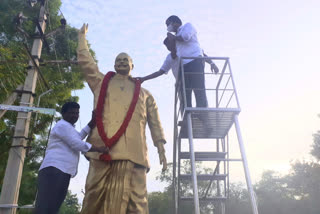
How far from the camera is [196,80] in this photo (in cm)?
412

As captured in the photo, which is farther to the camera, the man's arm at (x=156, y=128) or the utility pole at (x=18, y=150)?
the utility pole at (x=18, y=150)

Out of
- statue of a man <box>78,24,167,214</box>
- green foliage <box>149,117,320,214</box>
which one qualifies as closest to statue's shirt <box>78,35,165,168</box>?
statue of a man <box>78,24,167,214</box>

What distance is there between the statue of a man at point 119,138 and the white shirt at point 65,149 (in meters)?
0.19

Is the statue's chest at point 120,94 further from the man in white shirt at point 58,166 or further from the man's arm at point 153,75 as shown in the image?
the man in white shirt at point 58,166

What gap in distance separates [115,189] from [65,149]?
645 mm

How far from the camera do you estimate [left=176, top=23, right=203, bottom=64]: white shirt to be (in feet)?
13.7

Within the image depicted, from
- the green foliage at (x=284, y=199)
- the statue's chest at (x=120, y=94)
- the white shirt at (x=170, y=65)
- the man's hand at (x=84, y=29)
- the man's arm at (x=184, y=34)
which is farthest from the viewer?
the green foliage at (x=284, y=199)

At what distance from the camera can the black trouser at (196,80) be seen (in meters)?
4.02

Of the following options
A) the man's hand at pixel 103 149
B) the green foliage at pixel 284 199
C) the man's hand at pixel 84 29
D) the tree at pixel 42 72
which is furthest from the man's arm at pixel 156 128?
the green foliage at pixel 284 199

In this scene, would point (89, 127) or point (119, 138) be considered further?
point (89, 127)

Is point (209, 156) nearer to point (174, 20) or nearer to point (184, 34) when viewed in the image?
point (184, 34)

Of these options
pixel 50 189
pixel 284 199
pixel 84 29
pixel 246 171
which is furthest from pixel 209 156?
pixel 284 199

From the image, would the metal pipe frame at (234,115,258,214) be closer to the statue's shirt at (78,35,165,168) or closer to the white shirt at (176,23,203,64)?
the statue's shirt at (78,35,165,168)

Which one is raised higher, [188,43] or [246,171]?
[188,43]
